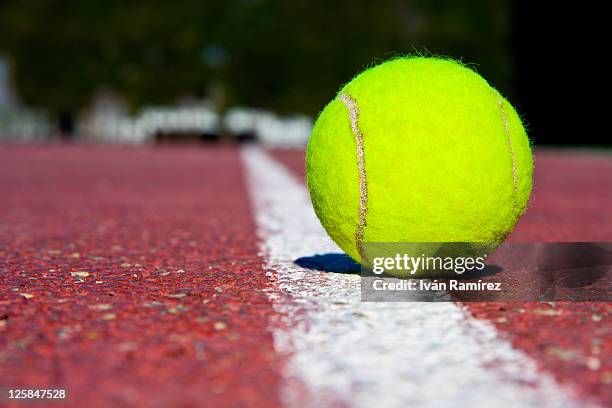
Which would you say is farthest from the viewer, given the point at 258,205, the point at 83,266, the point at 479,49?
the point at 479,49

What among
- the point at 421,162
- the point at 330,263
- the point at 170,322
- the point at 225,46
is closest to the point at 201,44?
the point at 225,46

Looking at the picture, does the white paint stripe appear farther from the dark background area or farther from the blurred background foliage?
the blurred background foliage

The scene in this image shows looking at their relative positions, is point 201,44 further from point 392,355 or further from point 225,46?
point 392,355

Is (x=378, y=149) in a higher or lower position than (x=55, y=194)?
higher

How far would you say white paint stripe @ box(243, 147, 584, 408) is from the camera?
6.30ft

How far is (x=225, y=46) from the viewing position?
140 feet

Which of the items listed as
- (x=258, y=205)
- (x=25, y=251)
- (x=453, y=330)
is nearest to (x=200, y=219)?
(x=258, y=205)

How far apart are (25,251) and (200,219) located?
194cm

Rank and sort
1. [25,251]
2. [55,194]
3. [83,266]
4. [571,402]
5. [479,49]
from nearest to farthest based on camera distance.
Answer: [571,402] < [83,266] < [25,251] < [55,194] < [479,49]

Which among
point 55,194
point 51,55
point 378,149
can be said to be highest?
point 51,55

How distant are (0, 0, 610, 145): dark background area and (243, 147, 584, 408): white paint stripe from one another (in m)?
38.9

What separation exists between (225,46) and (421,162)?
133ft

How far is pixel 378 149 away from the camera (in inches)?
123

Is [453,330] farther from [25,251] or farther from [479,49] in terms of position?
[479,49]
